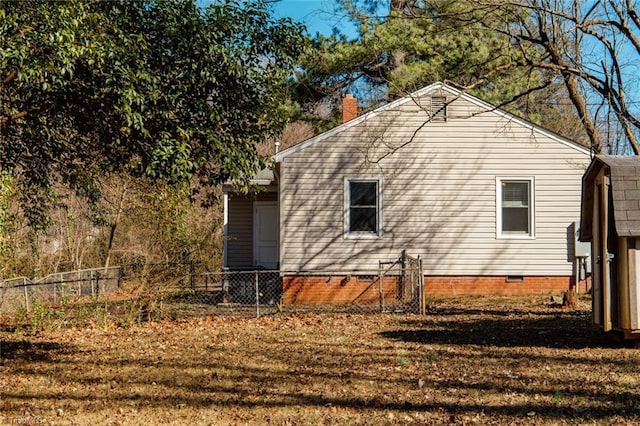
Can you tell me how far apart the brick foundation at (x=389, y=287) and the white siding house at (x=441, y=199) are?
0.04m

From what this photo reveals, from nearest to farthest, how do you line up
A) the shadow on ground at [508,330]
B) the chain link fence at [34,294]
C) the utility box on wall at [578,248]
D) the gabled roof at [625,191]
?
1. the gabled roof at [625,191]
2. the shadow on ground at [508,330]
3. the chain link fence at [34,294]
4. the utility box on wall at [578,248]

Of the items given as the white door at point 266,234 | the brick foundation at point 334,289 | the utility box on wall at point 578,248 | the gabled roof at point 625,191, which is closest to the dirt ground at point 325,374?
the gabled roof at point 625,191

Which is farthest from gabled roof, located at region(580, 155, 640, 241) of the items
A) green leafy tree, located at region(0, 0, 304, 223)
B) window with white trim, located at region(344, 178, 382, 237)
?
window with white trim, located at region(344, 178, 382, 237)

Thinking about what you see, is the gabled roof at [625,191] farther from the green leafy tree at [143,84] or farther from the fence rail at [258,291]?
the fence rail at [258,291]

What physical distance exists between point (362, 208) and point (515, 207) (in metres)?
3.85

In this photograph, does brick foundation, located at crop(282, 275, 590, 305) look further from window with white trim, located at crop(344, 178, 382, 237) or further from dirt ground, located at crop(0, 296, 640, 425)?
dirt ground, located at crop(0, 296, 640, 425)

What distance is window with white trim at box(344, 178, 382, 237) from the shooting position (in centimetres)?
1623

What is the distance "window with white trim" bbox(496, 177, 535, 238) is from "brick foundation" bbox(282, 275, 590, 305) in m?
1.17

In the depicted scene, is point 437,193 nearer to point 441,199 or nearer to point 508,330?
point 441,199

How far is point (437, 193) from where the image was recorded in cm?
1627

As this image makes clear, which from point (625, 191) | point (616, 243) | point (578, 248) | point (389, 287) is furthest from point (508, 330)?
point (578, 248)

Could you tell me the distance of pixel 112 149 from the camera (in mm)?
8539

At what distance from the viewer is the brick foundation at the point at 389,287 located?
16078mm

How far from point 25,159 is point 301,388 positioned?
5.10 m
